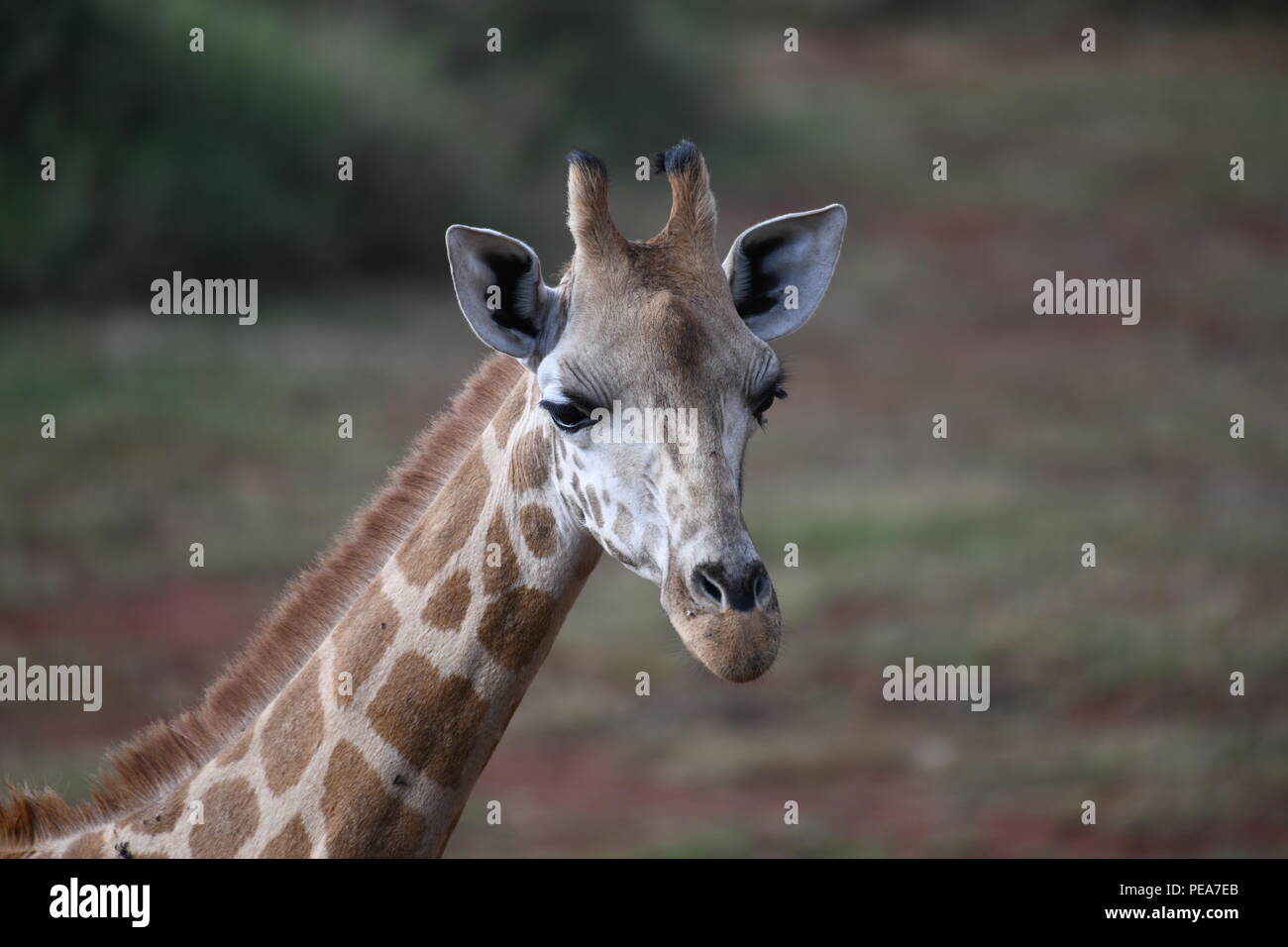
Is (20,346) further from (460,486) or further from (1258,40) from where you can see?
(1258,40)

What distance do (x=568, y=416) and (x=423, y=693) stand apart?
1.08 metres

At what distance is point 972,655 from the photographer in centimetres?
1477

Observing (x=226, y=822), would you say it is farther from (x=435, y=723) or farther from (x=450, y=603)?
(x=450, y=603)

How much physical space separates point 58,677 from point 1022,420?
41.2ft

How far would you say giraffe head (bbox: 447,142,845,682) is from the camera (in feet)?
15.4

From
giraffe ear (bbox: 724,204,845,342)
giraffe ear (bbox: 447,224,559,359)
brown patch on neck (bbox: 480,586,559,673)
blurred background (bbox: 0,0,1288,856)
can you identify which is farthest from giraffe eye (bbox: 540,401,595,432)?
blurred background (bbox: 0,0,1288,856)

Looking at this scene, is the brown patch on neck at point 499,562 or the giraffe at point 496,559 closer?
the giraffe at point 496,559

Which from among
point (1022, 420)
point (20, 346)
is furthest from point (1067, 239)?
point (20, 346)

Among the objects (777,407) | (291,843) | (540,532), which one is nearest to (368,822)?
(291,843)

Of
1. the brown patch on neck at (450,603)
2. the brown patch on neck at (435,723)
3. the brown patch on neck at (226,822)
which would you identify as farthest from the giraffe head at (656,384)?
the brown patch on neck at (226,822)

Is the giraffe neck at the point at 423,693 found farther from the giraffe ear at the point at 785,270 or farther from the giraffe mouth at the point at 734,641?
the giraffe ear at the point at 785,270

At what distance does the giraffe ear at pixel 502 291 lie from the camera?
16.8 feet

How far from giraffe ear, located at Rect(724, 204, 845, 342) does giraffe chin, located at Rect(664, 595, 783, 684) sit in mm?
1395

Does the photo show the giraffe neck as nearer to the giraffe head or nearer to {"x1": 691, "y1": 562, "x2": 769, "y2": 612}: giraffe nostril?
the giraffe head
